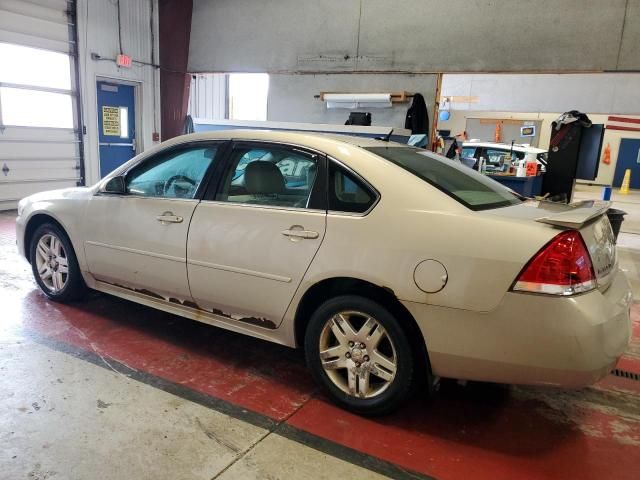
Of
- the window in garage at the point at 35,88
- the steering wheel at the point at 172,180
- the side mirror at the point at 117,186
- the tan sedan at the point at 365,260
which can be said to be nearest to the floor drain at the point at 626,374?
the tan sedan at the point at 365,260

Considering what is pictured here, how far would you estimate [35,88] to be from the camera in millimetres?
8469

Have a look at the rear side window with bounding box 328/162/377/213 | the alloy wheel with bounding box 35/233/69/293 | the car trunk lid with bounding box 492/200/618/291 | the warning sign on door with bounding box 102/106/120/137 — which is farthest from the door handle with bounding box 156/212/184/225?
the warning sign on door with bounding box 102/106/120/137

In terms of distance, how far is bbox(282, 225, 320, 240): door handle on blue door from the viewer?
246cm

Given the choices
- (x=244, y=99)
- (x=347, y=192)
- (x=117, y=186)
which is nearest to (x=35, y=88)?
(x=244, y=99)

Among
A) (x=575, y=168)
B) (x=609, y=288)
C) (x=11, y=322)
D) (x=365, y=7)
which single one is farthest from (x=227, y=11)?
(x=609, y=288)

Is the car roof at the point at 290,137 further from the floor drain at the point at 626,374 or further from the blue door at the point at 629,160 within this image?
the blue door at the point at 629,160

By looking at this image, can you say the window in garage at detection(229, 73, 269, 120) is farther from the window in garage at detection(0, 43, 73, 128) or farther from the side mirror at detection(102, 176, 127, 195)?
the side mirror at detection(102, 176, 127, 195)

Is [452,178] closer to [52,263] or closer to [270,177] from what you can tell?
[270,177]

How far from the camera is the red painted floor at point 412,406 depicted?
221cm

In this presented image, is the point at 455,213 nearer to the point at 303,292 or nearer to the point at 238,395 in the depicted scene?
the point at 303,292

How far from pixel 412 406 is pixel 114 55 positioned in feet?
31.2

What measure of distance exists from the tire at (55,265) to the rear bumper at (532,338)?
8.81ft

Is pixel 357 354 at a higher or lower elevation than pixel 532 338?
lower

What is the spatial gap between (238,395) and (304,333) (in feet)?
1.59
